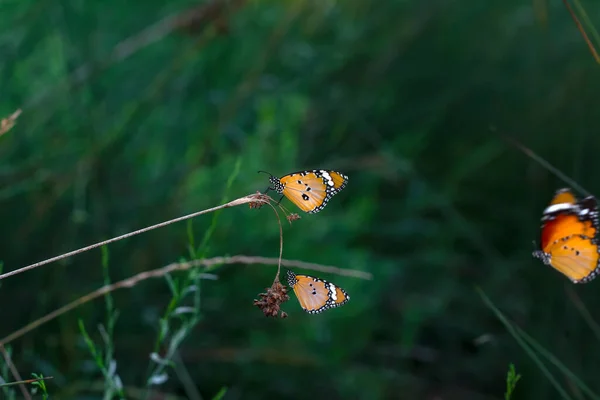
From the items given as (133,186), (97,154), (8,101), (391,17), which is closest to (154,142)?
(133,186)

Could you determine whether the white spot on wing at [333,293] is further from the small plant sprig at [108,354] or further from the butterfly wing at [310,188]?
the small plant sprig at [108,354]

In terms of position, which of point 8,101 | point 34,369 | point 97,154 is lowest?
point 34,369

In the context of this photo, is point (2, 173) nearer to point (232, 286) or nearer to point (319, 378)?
point (232, 286)

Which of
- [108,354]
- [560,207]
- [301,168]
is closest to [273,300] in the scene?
[108,354]

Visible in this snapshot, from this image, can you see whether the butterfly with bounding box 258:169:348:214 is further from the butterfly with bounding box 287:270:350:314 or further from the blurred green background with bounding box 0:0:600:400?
the blurred green background with bounding box 0:0:600:400

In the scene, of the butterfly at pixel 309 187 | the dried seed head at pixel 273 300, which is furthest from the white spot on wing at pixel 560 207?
the dried seed head at pixel 273 300

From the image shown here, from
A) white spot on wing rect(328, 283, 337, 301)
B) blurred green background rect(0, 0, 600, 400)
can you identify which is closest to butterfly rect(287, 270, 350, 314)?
white spot on wing rect(328, 283, 337, 301)
